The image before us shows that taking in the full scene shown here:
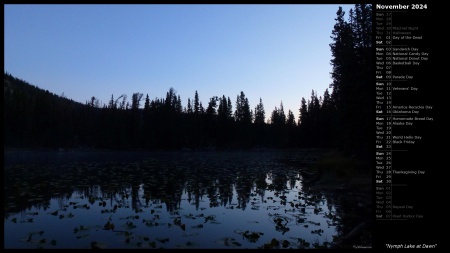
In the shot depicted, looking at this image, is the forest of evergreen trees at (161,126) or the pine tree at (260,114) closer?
the forest of evergreen trees at (161,126)

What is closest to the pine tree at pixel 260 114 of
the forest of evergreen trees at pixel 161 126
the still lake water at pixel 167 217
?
the forest of evergreen trees at pixel 161 126

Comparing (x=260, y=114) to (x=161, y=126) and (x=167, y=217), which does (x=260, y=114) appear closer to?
(x=161, y=126)

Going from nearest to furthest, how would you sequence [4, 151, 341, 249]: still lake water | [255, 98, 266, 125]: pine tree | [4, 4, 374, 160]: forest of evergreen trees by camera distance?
[4, 151, 341, 249]: still lake water, [4, 4, 374, 160]: forest of evergreen trees, [255, 98, 266, 125]: pine tree

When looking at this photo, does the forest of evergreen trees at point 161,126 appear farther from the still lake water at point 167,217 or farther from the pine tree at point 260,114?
the still lake water at point 167,217

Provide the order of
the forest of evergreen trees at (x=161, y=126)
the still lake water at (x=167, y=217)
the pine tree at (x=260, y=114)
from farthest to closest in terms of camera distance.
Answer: the pine tree at (x=260, y=114)
the forest of evergreen trees at (x=161, y=126)
the still lake water at (x=167, y=217)

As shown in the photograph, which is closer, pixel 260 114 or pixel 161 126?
pixel 161 126

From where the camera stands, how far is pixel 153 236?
379 inches

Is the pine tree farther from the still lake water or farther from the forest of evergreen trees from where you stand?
the still lake water

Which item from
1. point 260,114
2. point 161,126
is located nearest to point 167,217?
point 161,126

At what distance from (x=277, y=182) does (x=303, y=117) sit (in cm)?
8449

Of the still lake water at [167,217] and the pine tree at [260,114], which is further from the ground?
the pine tree at [260,114]

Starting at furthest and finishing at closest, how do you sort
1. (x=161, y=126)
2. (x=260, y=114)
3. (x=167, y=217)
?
(x=260, y=114)
(x=161, y=126)
(x=167, y=217)

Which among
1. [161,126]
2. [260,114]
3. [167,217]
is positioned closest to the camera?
[167,217]

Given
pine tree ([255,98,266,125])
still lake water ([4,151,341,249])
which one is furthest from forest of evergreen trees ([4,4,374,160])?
still lake water ([4,151,341,249])
